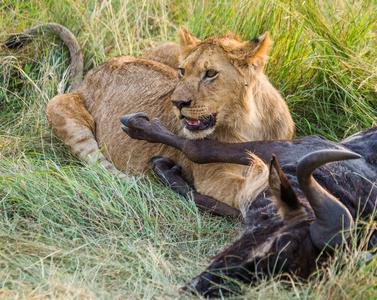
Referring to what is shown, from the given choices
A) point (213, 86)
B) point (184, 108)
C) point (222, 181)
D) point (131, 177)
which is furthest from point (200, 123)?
point (131, 177)

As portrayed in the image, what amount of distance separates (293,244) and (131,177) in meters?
2.26

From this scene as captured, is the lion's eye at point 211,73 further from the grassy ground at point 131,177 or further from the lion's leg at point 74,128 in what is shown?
the lion's leg at point 74,128

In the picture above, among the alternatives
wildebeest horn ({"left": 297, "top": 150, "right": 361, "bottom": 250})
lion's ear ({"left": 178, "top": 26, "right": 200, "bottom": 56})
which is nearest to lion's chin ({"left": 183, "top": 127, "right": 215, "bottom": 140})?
lion's ear ({"left": 178, "top": 26, "right": 200, "bottom": 56})

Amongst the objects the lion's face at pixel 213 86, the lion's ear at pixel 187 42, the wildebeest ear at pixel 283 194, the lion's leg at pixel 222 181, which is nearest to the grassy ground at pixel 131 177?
the lion's leg at pixel 222 181

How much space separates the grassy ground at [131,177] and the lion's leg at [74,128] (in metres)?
0.13

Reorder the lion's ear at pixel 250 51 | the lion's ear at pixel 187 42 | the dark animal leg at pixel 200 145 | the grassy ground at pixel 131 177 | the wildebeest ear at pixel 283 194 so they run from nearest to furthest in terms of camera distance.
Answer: the wildebeest ear at pixel 283 194
the grassy ground at pixel 131 177
the dark animal leg at pixel 200 145
the lion's ear at pixel 250 51
the lion's ear at pixel 187 42

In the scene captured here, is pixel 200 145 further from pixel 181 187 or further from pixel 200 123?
pixel 181 187

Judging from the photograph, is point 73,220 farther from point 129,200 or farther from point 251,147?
point 251,147

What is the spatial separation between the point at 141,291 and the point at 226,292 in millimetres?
593

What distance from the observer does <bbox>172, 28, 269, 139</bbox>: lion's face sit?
382 cm

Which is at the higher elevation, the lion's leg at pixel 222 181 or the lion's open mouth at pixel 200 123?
the lion's open mouth at pixel 200 123

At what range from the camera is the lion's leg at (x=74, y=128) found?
4.85 m

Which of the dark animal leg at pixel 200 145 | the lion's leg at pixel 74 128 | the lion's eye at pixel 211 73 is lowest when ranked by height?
the lion's leg at pixel 74 128

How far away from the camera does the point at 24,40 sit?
5770 millimetres
